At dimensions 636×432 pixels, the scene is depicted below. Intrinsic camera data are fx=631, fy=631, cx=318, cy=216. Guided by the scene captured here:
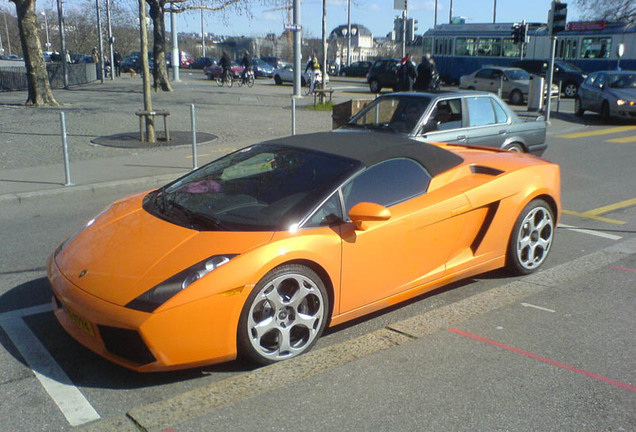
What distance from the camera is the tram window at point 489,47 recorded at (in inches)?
1501

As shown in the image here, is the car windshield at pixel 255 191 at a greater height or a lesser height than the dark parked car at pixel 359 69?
lesser

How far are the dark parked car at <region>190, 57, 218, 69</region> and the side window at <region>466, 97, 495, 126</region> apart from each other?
154 ft

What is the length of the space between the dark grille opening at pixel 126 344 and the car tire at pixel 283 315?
0.53 metres

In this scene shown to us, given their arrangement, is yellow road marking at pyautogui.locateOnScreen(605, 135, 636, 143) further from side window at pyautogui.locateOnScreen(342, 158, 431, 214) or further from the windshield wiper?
the windshield wiper

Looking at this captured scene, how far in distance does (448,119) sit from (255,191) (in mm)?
5584

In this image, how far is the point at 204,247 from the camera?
3.70 metres

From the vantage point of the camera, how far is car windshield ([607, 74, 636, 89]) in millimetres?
19312

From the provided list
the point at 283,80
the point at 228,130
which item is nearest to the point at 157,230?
the point at 228,130

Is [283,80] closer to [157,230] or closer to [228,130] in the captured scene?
[228,130]

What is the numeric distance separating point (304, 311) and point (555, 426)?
1549 mm

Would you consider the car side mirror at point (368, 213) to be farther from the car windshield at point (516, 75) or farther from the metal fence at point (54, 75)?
the metal fence at point (54, 75)


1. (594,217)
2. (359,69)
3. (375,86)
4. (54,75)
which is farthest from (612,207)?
(359,69)

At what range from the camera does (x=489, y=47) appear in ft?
126

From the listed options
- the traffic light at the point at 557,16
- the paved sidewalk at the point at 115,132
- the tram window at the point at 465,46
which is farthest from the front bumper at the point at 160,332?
the tram window at the point at 465,46
